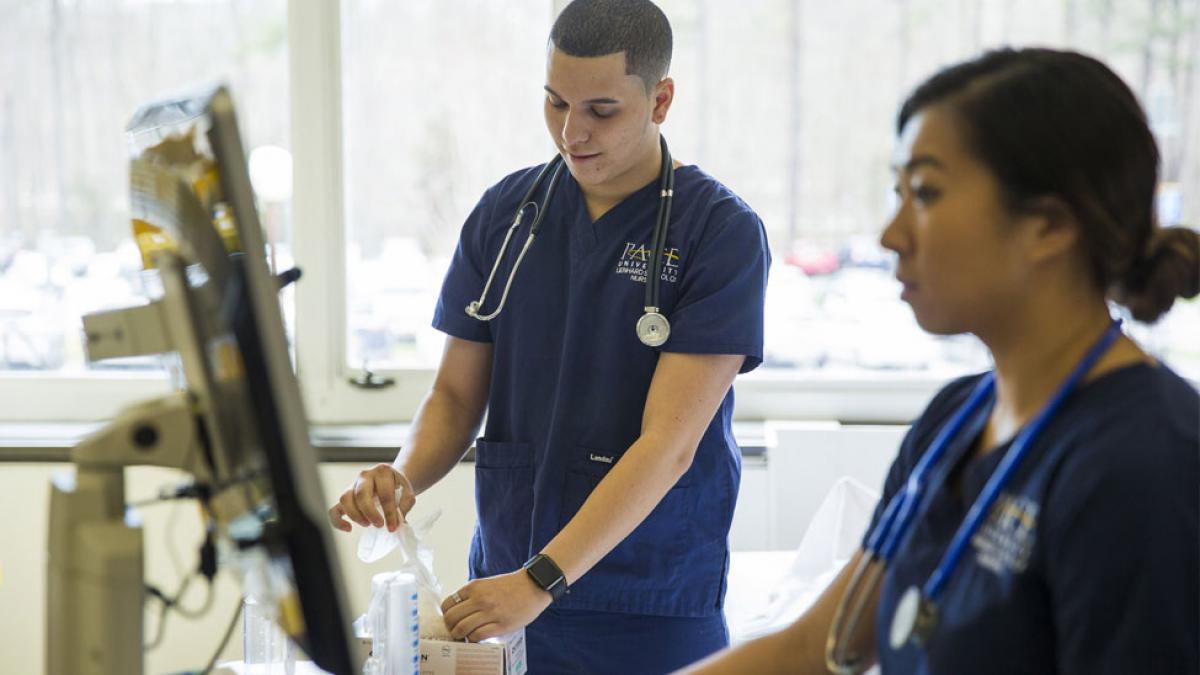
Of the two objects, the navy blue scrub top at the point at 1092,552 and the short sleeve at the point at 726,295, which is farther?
→ the short sleeve at the point at 726,295

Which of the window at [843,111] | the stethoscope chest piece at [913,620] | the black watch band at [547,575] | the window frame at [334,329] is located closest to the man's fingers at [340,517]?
A: the black watch band at [547,575]

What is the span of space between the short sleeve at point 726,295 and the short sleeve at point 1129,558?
2.71 ft

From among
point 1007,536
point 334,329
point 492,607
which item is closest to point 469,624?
point 492,607

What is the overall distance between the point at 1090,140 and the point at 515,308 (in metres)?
1.01

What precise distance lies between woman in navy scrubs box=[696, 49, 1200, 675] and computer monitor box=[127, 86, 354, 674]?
476 mm

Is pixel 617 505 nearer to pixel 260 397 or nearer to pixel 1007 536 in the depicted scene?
pixel 1007 536

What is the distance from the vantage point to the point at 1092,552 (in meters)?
0.85

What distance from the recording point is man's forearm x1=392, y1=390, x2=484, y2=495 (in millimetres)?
1812

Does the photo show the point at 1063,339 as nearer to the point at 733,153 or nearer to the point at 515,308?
the point at 515,308

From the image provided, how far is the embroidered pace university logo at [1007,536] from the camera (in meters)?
0.92

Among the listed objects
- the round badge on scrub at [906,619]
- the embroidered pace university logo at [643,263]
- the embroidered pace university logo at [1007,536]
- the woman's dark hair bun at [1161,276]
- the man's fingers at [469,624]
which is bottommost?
the man's fingers at [469,624]

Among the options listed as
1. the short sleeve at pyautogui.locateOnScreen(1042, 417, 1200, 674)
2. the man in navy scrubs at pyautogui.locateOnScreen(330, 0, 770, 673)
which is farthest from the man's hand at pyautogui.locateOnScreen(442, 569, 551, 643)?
the short sleeve at pyautogui.locateOnScreen(1042, 417, 1200, 674)

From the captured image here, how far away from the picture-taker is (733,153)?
3250 mm

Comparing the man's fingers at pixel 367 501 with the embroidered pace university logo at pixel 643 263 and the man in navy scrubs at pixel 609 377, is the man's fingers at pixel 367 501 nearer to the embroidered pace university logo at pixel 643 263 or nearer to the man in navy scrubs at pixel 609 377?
the man in navy scrubs at pixel 609 377
